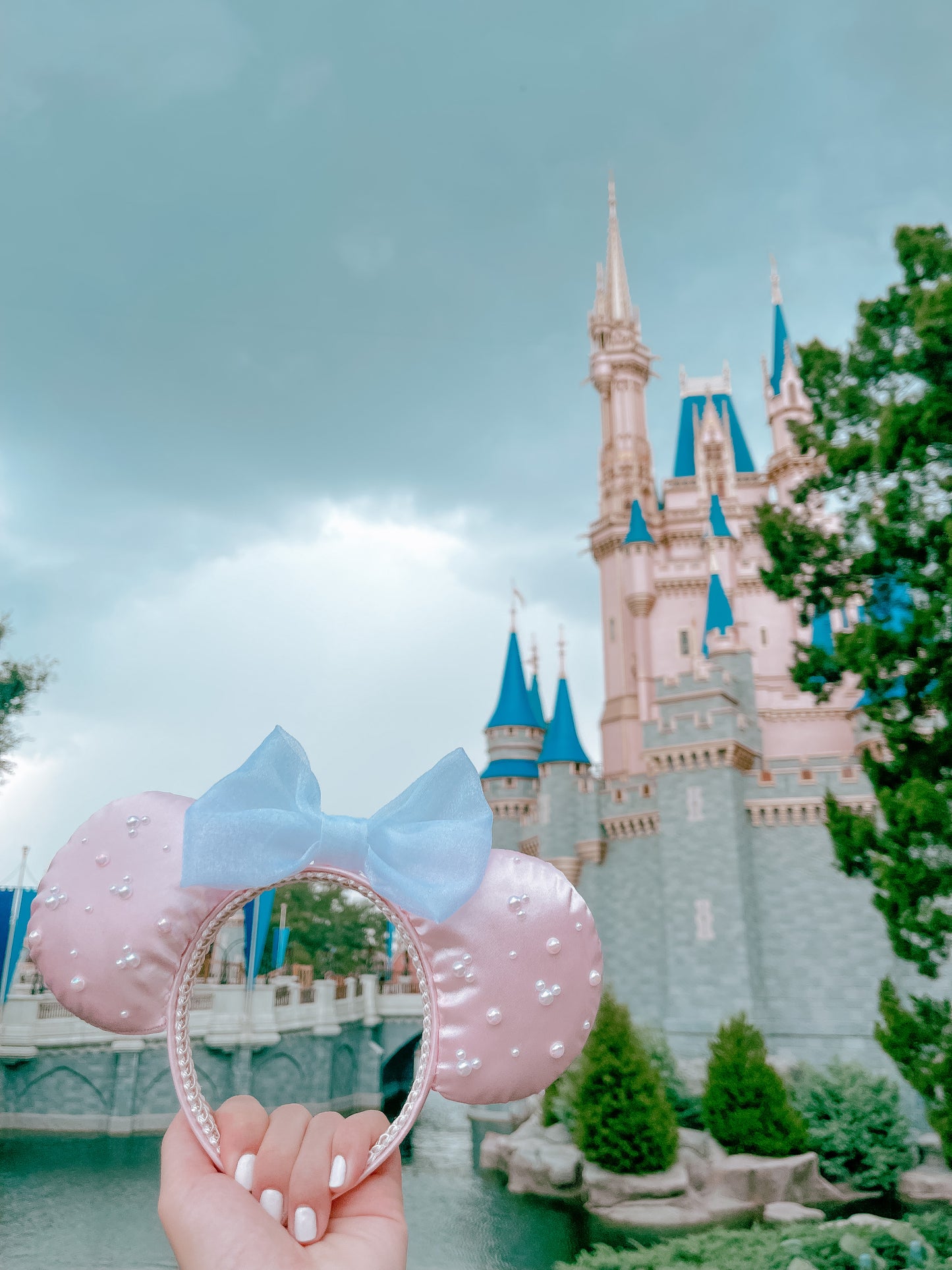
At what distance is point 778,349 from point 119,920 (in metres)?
32.8

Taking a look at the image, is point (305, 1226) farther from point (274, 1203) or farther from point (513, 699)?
point (513, 699)

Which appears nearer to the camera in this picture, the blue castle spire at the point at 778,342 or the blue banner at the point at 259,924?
the blue banner at the point at 259,924

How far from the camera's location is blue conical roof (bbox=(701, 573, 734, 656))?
22484 millimetres

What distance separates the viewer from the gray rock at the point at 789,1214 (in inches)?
484

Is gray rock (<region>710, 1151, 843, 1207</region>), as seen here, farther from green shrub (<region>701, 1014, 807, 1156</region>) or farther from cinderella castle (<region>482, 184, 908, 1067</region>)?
cinderella castle (<region>482, 184, 908, 1067</region>)

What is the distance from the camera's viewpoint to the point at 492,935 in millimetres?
2264

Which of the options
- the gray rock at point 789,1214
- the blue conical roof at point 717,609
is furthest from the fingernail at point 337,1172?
the blue conical roof at point 717,609

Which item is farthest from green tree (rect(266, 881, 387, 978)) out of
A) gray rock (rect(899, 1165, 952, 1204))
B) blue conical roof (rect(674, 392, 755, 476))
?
blue conical roof (rect(674, 392, 755, 476))

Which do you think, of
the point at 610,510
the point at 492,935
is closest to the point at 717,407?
the point at 610,510

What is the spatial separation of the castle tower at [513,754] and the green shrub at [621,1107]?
10828 millimetres

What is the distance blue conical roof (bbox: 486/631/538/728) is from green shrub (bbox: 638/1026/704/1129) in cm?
1173

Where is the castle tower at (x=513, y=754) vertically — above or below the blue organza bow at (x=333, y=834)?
above

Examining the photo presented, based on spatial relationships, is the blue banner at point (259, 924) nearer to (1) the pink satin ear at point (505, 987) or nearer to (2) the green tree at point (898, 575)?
(2) the green tree at point (898, 575)

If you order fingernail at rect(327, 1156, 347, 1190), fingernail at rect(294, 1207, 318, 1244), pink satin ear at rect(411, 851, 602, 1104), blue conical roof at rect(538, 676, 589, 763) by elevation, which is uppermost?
blue conical roof at rect(538, 676, 589, 763)
